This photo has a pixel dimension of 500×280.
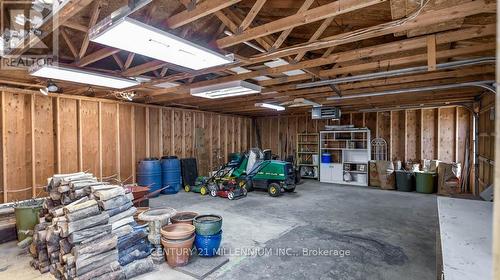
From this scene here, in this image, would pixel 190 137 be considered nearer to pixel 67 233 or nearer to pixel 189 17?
pixel 67 233

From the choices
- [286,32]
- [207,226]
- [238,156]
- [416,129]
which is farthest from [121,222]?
[416,129]

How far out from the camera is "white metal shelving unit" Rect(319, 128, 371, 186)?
828 cm

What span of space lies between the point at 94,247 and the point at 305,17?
9.93 feet

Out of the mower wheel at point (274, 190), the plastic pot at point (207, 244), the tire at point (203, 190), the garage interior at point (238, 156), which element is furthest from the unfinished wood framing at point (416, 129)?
the plastic pot at point (207, 244)

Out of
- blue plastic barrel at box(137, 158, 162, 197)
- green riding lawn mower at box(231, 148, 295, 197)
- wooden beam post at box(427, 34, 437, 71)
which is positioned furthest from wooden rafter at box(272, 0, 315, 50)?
blue plastic barrel at box(137, 158, 162, 197)

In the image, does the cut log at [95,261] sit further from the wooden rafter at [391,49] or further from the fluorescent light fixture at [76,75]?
the wooden rafter at [391,49]

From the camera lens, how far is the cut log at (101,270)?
254 centimetres

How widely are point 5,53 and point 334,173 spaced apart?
8.28 m

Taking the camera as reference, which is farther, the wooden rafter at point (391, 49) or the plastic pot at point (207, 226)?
the plastic pot at point (207, 226)

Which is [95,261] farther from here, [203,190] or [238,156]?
[238,156]

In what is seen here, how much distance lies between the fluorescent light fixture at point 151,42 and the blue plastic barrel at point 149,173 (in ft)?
14.0

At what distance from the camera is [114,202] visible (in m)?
3.06

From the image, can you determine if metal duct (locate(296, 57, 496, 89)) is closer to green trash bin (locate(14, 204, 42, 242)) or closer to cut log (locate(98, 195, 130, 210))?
cut log (locate(98, 195, 130, 210))

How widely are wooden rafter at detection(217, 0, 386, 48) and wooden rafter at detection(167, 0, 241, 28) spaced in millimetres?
482
